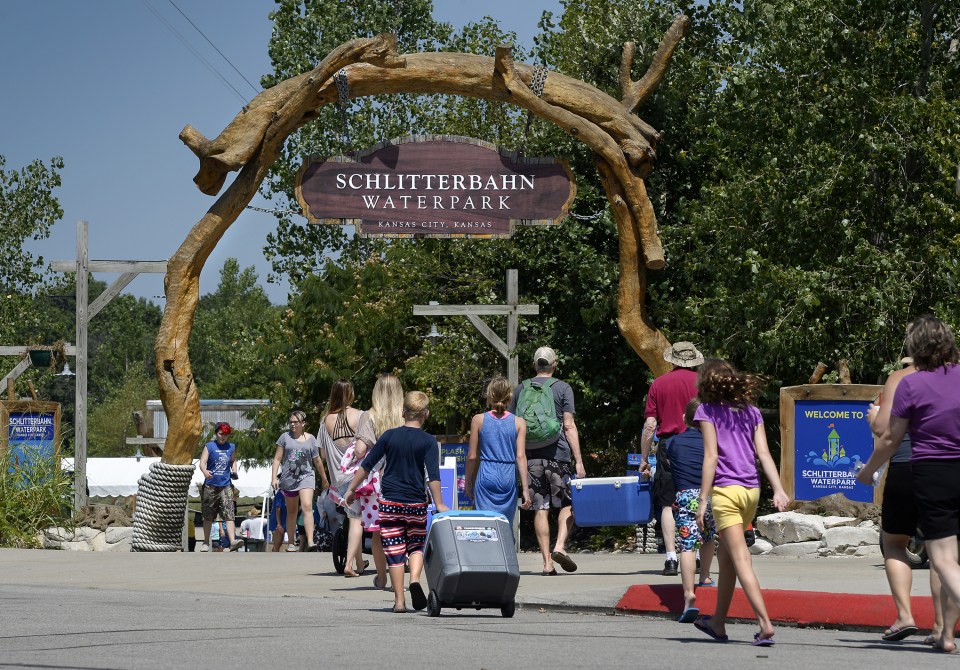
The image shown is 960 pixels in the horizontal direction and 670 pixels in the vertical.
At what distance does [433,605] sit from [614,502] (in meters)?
2.87

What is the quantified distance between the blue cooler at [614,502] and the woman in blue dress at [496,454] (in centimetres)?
86

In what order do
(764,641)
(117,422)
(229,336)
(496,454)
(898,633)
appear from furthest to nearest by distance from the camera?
(117,422) < (229,336) < (496,454) < (898,633) < (764,641)

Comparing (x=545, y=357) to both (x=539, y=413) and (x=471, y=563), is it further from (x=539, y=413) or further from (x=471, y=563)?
(x=471, y=563)

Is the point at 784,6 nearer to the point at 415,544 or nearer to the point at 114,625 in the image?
the point at 415,544

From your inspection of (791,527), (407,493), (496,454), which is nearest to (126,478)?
(791,527)

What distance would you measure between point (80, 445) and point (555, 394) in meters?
9.14

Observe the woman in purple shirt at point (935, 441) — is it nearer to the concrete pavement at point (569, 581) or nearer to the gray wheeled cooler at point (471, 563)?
the concrete pavement at point (569, 581)

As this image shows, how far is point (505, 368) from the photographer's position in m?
26.6

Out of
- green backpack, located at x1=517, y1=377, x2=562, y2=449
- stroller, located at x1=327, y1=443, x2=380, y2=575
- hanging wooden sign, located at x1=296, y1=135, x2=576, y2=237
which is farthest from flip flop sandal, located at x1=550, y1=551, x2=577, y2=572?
hanging wooden sign, located at x1=296, y1=135, x2=576, y2=237

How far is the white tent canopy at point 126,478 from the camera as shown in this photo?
152 ft

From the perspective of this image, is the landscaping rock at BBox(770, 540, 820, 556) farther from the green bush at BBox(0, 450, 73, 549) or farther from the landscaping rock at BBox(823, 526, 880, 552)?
the green bush at BBox(0, 450, 73, 549)

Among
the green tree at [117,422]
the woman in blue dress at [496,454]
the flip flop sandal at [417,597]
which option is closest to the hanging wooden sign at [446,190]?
the woman in blue dress at [496,454]

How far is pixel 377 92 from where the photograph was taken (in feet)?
52.4

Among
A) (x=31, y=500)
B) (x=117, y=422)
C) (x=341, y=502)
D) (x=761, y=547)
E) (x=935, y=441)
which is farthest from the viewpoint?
(x=117, y=422)
